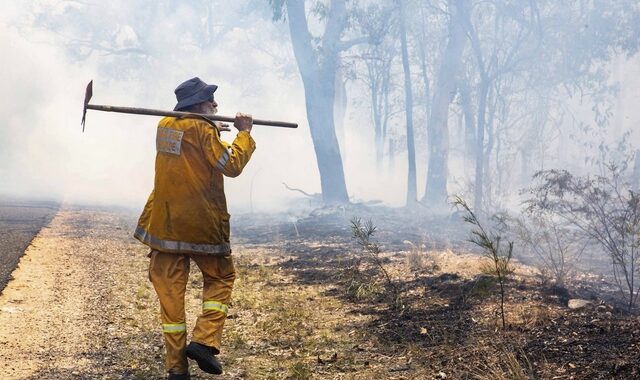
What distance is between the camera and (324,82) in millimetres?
19141

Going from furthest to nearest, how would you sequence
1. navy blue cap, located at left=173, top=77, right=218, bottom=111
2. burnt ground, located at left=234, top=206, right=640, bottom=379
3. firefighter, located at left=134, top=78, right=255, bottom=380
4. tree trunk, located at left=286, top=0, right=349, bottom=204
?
tree trunk, located at left=286, top=0, right=349, bottom=204
navy blue cap, located at left=173, top=77, right=218, bottom=111
burnt ground, located at left=234, top=206, right=640, bottom=379
firefighter, located at left=134, top=78, right=255, bottom=380

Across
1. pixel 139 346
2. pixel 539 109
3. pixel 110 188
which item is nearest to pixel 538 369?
pixel 139 346

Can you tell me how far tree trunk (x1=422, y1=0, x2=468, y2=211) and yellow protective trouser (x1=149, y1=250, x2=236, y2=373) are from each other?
53.2 feet

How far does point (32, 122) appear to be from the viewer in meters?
31.2

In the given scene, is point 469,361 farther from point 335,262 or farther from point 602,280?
point 335,262

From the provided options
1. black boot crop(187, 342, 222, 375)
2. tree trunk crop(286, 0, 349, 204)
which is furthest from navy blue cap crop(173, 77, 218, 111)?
tree trunk crop(286, 0, 349, 204)

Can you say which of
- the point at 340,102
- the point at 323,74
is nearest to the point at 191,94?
the point at 323,74

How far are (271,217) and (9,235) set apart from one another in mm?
9586

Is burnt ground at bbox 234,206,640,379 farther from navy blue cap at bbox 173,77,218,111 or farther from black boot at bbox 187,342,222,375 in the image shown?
navy blue cap at bbox 173,77,218,111

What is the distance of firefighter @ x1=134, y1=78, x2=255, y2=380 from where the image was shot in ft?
12.5

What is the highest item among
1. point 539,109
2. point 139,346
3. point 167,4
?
point 167,4

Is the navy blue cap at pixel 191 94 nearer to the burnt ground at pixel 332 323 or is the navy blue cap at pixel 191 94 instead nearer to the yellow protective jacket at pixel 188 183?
the yellow protective jacket at pixel 188 183

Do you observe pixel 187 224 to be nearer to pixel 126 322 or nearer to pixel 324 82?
pixel 126 322

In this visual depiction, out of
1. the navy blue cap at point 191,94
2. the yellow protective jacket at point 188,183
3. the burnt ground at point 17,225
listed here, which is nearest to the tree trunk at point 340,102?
the burnt ground at point 17,225
